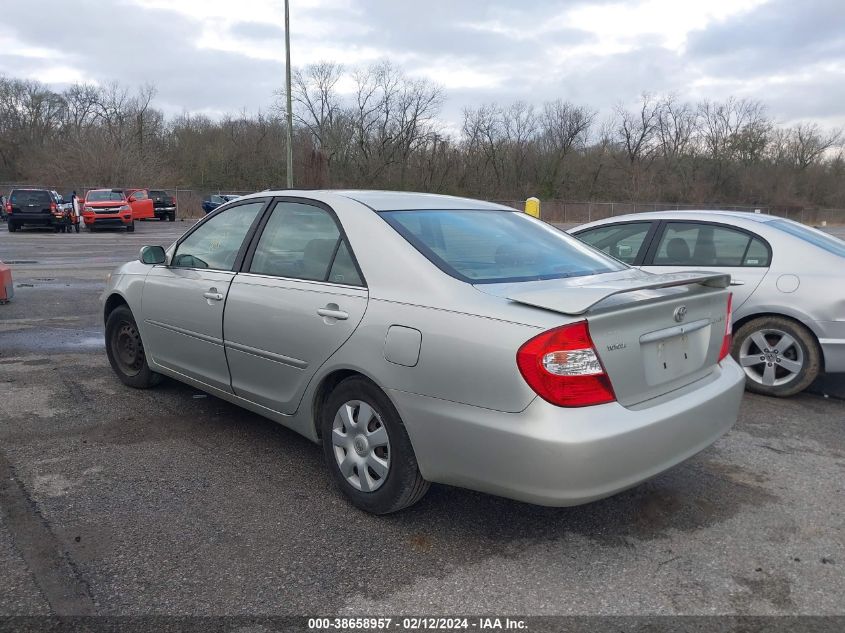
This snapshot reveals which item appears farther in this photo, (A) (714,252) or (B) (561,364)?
(A) (714,252)

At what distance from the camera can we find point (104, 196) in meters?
30.8

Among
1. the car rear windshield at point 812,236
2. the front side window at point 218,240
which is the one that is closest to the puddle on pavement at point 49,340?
the front side window at point 218,240

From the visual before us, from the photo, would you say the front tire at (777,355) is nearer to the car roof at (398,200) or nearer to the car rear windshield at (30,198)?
the car roof at (398,200)

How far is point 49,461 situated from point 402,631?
102 inches

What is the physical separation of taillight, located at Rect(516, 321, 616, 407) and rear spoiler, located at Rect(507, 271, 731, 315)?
0.34ft

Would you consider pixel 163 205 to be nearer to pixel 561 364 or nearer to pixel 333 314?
pixel 333 314

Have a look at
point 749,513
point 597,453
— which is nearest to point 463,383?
point 597,453

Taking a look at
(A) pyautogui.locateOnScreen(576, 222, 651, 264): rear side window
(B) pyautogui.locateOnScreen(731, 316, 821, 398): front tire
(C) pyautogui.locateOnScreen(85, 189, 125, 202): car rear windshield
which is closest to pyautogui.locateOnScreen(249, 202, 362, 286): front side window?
(A) pyautogui.locateOnScreen(576, 222, 651, 264): rear side window

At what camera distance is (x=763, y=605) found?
2783mm

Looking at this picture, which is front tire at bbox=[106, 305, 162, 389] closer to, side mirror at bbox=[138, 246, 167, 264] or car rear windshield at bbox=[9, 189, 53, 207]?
side mirror at bbox=[138, 246, 167, 264]

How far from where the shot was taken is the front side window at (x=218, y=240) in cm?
453

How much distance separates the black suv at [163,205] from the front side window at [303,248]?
42471mm

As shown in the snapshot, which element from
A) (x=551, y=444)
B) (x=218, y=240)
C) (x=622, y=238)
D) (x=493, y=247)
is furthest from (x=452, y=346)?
(x=622, y=238)

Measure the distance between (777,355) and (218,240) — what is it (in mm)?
4287
